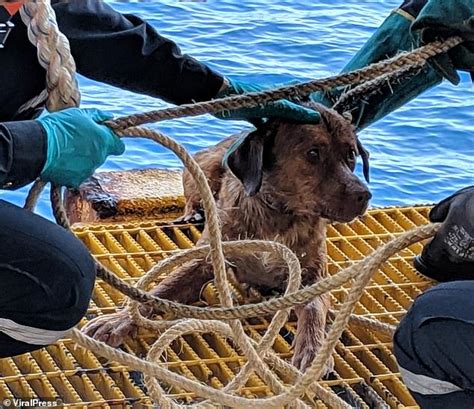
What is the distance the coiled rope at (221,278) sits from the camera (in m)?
2.86

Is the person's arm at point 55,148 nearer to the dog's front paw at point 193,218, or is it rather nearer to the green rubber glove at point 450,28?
the green rubber glove at point 450,28

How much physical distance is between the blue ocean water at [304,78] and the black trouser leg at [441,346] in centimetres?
467

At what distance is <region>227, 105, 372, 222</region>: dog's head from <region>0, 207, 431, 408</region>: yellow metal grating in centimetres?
44

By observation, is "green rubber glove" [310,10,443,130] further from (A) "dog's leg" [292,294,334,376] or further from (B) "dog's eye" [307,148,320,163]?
(A) "dog's leg" [292,294,334,376]

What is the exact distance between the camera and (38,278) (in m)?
2.82

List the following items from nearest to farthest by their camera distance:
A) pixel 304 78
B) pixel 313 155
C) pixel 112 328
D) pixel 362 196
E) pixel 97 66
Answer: pixel 97 66
pixel 112 328
pixel 362 196
pixel 313 155
pixel 304 78

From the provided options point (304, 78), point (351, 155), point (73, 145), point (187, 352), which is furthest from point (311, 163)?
point (304, 78)

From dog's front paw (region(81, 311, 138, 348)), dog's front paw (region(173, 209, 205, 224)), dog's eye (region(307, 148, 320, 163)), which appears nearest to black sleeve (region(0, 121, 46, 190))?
dog's front paw (region(81, 311, 138, 348))

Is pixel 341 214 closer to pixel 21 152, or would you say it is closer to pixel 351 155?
pixel 351 155

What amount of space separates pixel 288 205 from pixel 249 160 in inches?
10.2

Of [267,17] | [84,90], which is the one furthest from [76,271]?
[267,17]

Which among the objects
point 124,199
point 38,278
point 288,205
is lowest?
point 124,199

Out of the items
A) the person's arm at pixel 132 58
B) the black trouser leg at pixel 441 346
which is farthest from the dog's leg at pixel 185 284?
the black trouser leg at pixel 441 346

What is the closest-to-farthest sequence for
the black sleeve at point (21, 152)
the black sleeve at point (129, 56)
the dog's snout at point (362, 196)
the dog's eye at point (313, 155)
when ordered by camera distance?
the black sleeve at point (21, 152) → the black sleeve at point (129, 56) → the dog's snout at point (362, 196) → the dog's eye at point (313, 155)
